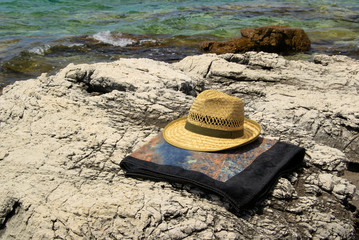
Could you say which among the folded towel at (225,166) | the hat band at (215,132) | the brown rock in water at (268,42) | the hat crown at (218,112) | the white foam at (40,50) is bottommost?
the white foam at (40,50)

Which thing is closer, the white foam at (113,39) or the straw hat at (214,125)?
the straw hat at (214,125)

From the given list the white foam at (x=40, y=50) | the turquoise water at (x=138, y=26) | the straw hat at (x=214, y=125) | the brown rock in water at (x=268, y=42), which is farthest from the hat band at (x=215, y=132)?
the white foam at (x=40, y=50)

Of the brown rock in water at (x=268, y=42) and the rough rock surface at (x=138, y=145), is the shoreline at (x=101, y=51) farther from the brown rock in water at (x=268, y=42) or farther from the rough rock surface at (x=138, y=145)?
the rough rock surface at (x=138, y=145)

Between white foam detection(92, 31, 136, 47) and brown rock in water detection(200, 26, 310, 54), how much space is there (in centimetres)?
264

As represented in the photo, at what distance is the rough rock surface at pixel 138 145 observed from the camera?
6.68 ft

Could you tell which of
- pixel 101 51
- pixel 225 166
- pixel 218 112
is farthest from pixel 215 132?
pixel 101 51

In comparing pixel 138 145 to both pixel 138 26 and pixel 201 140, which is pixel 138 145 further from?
pixel 138 26

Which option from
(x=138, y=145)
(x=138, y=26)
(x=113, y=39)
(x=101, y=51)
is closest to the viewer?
(x=138, y=145)

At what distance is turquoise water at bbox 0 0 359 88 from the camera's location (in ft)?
30.3

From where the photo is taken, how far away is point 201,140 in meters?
2.60

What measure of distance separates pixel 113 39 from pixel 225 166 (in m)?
9.37

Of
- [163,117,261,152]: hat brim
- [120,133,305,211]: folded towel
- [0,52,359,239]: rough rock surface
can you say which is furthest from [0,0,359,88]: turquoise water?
[120,133,305,211]: folded towel

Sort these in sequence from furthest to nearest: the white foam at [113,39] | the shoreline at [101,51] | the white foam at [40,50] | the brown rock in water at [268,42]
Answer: the white foam at [113,39]
the white foam at [40,50]
the brown rock in water at [268,42]
the shoreline at [101,51]

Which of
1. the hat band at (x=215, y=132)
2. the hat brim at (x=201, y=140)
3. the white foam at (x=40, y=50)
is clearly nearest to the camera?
the hat brim at (x=201, y=140)
